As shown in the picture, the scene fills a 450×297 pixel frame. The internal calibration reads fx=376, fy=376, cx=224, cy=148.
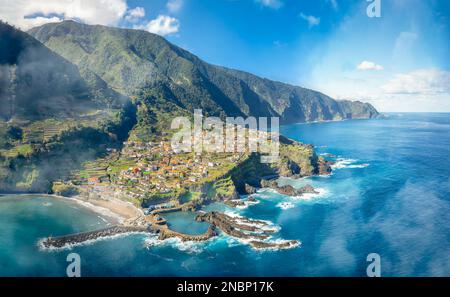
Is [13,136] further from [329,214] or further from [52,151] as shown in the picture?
[329,214]

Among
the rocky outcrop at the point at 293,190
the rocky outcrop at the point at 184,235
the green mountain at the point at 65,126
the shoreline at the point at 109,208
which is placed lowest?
the rocky outcrop at the point at 184,235

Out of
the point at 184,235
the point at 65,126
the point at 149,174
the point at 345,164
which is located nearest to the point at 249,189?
the point at 149,174

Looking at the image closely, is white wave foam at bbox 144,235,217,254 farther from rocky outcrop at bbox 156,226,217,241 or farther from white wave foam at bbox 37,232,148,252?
white wave foam at bbox 37,232,148,252

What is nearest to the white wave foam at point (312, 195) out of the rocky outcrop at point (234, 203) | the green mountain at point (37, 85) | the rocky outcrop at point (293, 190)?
the rocky outcrop at point (293, 190)

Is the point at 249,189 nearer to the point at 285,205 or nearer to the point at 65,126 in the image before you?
the point at 285,205

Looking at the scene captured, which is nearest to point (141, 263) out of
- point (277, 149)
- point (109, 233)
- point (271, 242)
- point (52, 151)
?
point (109, 233)

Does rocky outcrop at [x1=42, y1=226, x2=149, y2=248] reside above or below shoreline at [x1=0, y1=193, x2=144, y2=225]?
below

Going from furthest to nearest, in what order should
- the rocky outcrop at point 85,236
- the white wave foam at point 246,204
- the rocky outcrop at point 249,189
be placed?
the rocky outcrop at point 249,189
the white wave foam at point 246,204
the rocky outcrop at point 85,236

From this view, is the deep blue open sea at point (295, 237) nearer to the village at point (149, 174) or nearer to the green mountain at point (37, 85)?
the village at point (149, 174)

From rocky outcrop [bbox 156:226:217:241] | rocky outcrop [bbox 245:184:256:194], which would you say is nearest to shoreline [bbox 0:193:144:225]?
rocky outcrop [bbox 156:226:217:241]
